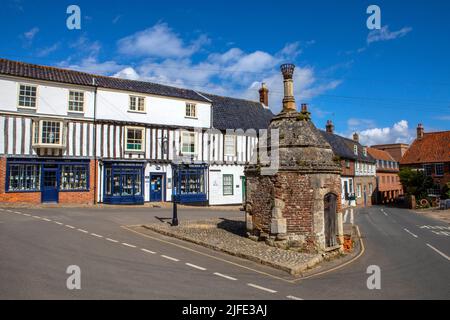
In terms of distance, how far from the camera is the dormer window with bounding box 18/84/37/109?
22.0m

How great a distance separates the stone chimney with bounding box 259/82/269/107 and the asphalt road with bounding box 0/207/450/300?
995 inches

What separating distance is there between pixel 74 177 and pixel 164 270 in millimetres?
17036

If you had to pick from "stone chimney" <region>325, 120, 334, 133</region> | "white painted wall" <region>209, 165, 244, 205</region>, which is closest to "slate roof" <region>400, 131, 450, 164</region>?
"stone chimney" <region>325, 120, 334, 133</region>

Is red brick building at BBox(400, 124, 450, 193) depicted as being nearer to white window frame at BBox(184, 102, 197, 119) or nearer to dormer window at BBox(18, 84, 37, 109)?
white window frame at BBox(184, 102, 197, 119)

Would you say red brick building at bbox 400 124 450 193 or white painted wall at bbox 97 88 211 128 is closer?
white painted wall at bbox 97 88 211 128

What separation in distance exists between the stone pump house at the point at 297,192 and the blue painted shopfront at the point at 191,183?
47.8 feet

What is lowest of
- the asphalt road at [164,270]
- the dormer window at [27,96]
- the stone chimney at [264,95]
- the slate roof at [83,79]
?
the asphalt road at [164,270]

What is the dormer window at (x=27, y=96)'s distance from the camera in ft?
72.2

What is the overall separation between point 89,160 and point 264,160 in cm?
1514

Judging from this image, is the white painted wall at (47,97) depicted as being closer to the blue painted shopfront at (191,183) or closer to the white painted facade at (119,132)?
the white painted facade at (119,132)

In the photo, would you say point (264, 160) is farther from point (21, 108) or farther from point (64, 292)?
point (21, 108)

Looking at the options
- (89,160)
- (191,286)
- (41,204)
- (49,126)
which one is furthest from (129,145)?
(191,286)

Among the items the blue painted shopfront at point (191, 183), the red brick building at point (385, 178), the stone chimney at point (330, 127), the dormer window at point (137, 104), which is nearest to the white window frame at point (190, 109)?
the dormer window at point (137, 104)

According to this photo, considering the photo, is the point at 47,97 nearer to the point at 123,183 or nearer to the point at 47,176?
the point at 47,176
